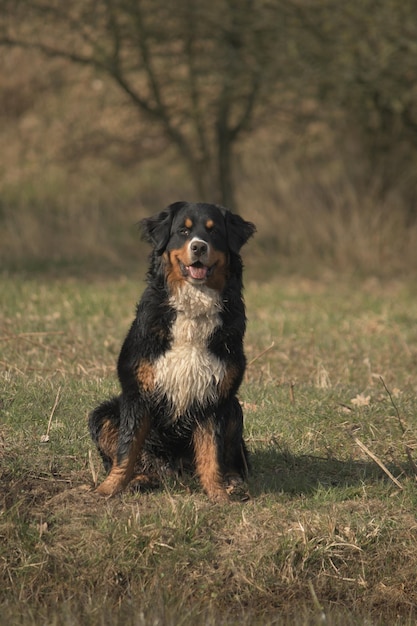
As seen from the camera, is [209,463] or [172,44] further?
[172,44]

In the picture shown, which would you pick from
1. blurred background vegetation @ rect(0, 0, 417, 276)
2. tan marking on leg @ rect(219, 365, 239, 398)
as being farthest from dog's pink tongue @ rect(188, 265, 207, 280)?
blurred background vegetation @ rect(0, 0, 417, 276)

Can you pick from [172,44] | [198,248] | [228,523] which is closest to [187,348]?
[198,248]

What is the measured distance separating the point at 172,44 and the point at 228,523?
Answer: 41.6 feet

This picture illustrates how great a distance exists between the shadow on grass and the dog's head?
54.7 inches

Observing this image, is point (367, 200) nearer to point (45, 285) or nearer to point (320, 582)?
point (45, 285)

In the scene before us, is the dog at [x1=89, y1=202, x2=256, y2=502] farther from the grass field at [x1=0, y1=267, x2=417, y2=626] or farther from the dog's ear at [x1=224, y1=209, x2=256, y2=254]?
the grass field at [x1=0, y1=267, x2=417, y2=626]

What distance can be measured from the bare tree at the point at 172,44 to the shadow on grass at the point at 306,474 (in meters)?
10.3

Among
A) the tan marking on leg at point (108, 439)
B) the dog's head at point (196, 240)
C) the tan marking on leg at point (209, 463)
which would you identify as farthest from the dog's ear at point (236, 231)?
the tan marking on leg at point (108, 439)

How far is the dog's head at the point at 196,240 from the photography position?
18.9ft

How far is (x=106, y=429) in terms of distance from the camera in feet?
20.4

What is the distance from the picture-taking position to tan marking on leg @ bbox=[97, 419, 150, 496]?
5.89m

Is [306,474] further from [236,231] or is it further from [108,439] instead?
[236,231]

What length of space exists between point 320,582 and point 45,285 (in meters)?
8.72

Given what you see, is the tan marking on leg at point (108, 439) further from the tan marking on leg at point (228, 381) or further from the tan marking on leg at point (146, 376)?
the tan marking on leg at point (228, 381)
